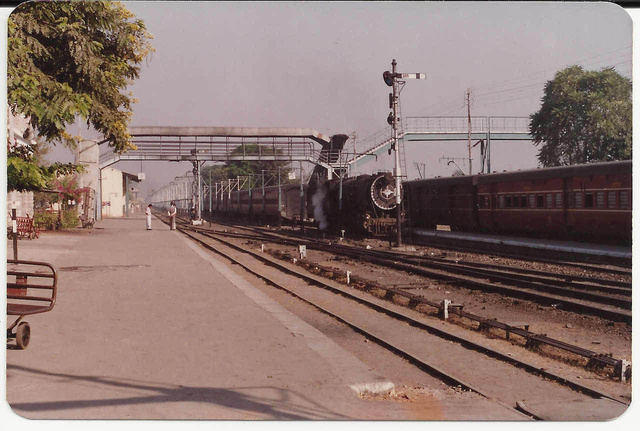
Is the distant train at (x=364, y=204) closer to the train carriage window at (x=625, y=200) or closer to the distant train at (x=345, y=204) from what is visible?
the distant train at (x=345, y=204)

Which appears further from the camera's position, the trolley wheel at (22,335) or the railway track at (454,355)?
the trolley wheel at (22,335)

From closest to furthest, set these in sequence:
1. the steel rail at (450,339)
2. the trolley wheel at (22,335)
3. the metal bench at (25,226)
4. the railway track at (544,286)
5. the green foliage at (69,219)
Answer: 1. the steel rail at (450,339)
2. the trolley wheel at (22,335)
3. the railway track at (544,286)
4. the metal bench at (25,226)
5. the green foliage at (69,219)

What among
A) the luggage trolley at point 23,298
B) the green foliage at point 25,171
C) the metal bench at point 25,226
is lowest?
the luggage trolley at point 23,298

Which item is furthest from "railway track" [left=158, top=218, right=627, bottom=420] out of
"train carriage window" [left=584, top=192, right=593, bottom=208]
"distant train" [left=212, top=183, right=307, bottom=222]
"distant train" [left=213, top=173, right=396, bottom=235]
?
"distant train" [left=212, top=183, right=307, bottom=222]

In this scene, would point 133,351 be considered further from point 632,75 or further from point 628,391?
point 632,75

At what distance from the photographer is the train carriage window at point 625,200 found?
20500mm

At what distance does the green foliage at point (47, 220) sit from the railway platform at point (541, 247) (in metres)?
19.7

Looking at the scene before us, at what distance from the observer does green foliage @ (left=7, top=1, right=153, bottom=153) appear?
845cm

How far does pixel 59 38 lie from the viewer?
10852 mm

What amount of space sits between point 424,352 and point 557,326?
322 cm

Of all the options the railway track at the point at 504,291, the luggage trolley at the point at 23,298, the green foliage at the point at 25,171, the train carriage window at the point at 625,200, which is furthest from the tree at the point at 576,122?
the luggage trolley at the point at 23,298

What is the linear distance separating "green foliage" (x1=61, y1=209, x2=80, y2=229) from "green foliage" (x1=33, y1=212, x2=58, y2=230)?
0.50 meters

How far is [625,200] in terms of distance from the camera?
67.8 feet

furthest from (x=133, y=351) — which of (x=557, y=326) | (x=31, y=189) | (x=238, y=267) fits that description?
(x=238, y=267)
